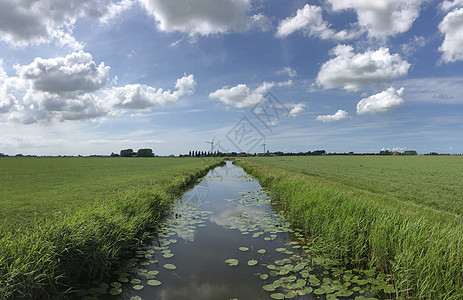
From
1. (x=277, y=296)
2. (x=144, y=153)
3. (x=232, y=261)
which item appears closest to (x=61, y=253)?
(x=232, y=261)

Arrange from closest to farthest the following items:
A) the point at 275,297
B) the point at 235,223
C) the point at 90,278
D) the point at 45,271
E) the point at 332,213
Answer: the point at 45,271, the point at 275,297, the point at 90,278, the point at 332,213, the point at 235,223

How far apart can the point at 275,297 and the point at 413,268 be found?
2.52 meters

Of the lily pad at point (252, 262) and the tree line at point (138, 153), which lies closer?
the lily pad at point (252, 262)

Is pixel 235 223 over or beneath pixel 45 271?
beneath

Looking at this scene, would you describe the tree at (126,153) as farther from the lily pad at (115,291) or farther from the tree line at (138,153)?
the lily pad at (115,291)

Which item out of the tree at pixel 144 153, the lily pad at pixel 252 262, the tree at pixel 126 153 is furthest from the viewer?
the tree at pixel 126 153

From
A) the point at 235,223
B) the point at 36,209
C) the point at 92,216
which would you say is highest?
the point at 92,216

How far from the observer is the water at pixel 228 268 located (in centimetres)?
457

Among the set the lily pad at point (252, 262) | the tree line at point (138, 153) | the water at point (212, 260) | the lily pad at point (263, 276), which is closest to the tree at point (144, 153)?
the tree line at point (138, 153)

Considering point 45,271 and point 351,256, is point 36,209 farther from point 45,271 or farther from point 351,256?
point 351,256

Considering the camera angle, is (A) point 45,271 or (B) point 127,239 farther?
(B) point 127,239

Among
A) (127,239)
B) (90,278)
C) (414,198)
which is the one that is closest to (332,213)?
(127,239)

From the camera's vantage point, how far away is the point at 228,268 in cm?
563

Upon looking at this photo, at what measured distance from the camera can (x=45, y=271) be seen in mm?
4016
